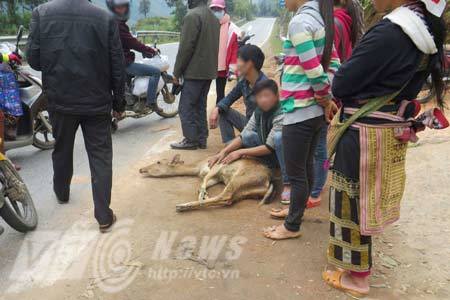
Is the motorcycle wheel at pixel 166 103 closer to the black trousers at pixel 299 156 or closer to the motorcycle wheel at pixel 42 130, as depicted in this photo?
the motorcycle wheel at pixel 42 130

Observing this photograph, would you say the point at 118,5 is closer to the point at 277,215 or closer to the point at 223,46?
the point at 223,46

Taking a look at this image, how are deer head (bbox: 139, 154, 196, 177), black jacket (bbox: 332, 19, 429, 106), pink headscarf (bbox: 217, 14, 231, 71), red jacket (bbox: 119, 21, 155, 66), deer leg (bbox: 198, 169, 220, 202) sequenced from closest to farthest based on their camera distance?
black jacket (bbox: 332, 19, 429, 106)
deer leg (bbox: 198, 169, 220, 202)
deer head (bbox: 139, 154, 196, 177)
red jacket (bbox: 119, 21, 155, 66)
pink headscarf (bbox: 217, 14, 231, 71)

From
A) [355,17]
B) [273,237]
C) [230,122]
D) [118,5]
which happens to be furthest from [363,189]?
[118,5]

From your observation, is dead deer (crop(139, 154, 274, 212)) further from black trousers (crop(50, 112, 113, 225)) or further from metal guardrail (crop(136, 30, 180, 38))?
metal guardrail (crop(136, 30, 180, 38))

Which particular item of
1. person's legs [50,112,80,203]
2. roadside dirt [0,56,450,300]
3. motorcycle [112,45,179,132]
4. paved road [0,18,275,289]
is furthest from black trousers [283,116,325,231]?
motorcycle [112,45,179,132]

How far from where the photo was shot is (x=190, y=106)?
5520 mm

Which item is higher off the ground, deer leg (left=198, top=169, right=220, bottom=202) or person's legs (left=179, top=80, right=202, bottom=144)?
person's legs (left=179, top=80, right=202, bottom=144)

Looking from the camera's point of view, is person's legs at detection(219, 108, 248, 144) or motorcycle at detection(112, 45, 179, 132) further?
motorcycle at detection(112, 45, 179, 132)

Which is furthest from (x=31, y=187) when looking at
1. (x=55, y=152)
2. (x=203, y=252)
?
(x=203, y=252)

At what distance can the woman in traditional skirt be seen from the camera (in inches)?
87.2

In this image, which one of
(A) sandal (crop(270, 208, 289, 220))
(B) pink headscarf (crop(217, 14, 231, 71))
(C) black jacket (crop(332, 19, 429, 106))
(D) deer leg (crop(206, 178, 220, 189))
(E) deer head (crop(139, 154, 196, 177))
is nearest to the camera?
(C) black jacket (crop(332, 19, 429, 106))

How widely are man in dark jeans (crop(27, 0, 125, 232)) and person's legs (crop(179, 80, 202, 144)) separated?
1.93 metres

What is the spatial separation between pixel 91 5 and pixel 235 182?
1.83 meters

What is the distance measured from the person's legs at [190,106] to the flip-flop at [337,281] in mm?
3041
